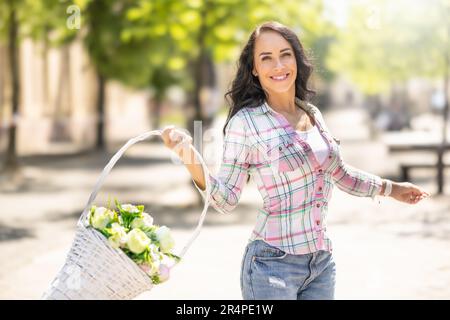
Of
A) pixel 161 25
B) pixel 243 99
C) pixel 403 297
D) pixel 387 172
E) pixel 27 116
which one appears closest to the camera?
pixel 243 99

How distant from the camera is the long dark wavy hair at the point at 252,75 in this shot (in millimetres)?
3623

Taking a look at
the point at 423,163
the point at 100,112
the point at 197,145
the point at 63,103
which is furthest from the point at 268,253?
the point at 63,103

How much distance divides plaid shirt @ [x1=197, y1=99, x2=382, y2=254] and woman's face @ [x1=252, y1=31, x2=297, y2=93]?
150mm

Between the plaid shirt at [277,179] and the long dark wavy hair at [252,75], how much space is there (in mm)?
125

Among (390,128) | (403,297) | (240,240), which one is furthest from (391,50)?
(403,297)

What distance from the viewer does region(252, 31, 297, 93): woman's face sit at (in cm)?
358

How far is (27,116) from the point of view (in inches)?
1185

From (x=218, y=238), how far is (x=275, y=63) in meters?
7.11

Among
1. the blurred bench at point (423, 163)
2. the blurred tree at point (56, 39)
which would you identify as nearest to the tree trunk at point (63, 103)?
the blurred tree at point (56, 39)

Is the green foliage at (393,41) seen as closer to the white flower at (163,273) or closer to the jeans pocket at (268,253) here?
the jeans pocket at (268,253)

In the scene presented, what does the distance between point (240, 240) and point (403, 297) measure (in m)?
3.70

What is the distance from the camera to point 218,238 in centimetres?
1056
